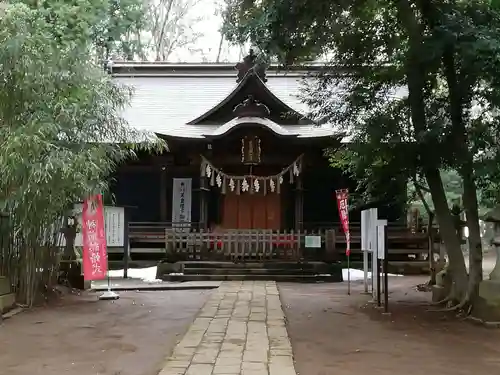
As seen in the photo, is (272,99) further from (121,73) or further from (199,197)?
(121,73)

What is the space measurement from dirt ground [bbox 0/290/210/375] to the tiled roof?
7.34 m

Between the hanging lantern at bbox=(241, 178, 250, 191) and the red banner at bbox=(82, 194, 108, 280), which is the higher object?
the hanging lantern at bbox=(241, 178, 250, 191)

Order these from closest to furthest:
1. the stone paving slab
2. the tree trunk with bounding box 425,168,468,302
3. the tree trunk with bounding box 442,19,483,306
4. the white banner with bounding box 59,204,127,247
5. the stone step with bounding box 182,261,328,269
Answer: the tree trunk with bounding box 442,19,483,306 → the tree trunk with bounding box 425,168,468,302 → the stone paving slab → the white banner with bounding box 59,204,127,247 → the stone step with bounding box 182,261,328,269

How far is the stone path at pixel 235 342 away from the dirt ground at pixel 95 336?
23 centimetres

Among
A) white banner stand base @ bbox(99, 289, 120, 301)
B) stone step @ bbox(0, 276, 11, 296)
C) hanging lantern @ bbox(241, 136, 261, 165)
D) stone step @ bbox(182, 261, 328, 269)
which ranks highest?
hanging lantern @ bbox(241, 136, 261, 165)

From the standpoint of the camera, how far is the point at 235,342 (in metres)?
5.96

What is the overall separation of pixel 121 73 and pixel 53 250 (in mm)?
13517

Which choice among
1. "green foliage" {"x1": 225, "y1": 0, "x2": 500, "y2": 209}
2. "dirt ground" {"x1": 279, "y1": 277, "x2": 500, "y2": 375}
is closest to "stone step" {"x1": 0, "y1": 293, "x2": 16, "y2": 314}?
"dirt ground" {"x1": 279, "y1": 277, "x2": 500, "y2": 375}

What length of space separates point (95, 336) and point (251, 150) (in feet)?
31.0

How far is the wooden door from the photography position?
1694cm

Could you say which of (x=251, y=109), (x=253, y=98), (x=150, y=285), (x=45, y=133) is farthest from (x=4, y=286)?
(x=253, y=98)

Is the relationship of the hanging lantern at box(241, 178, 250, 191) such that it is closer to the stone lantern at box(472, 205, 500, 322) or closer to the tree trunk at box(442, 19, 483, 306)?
the tree trunk at box(442, 19, 483, 306)

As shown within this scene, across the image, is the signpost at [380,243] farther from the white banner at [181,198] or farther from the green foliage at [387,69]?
the white banner at [181,198]

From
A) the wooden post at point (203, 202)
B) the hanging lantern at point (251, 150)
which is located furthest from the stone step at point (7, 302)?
the hanging lantern at point (251, 150)
